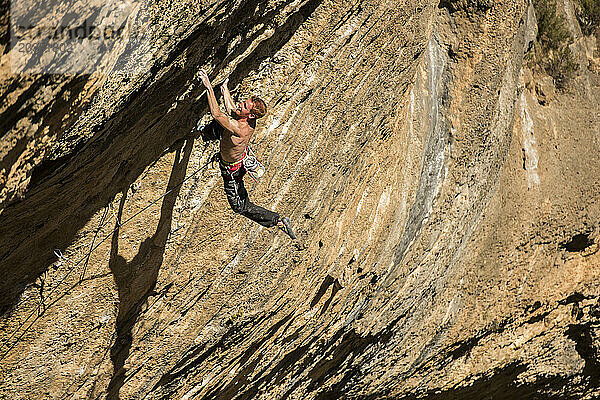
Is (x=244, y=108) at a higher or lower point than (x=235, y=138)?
higher

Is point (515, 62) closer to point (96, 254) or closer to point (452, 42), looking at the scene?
point (452, 42)

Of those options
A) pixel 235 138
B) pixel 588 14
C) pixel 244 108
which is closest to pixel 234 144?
pixel 235 138

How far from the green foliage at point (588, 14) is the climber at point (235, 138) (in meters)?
7.53

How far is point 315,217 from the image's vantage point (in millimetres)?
5941

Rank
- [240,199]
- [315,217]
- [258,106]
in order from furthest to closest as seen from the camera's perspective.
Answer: [315,217] → [240,199] → [258,106]

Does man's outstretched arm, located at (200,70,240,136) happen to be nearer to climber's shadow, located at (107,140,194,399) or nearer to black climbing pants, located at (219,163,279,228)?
black climbing pants, located at (219,163,279,228)

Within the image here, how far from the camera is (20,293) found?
438 cm

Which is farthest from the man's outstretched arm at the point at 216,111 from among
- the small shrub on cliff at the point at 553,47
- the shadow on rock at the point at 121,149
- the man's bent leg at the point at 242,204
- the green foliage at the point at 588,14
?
the green foliage at the point at 588,14

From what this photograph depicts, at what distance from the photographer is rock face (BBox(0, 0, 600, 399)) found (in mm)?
4051

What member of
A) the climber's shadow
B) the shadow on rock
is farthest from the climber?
the climber's shadow

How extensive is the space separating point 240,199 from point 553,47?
6759 mm

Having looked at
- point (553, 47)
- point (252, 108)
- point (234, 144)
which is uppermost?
point (252, 108)

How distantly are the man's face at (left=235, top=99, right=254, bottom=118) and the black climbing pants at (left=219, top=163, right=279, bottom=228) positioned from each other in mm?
611

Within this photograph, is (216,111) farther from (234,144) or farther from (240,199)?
(240,199)
